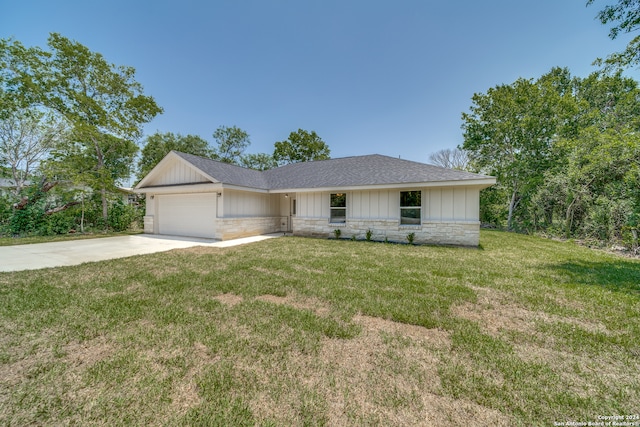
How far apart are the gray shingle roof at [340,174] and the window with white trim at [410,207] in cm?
82

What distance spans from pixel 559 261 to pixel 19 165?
2500cm

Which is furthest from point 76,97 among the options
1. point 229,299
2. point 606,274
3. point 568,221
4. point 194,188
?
point 568,221

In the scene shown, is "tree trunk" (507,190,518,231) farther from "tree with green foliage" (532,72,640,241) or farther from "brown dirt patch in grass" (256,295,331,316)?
"brown dirt patch in grass" (256,295,331,316)

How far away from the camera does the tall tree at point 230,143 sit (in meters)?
32.4

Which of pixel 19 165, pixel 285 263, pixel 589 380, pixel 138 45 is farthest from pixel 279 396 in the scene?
pixel 19 165

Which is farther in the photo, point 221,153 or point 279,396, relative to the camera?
point 221,153

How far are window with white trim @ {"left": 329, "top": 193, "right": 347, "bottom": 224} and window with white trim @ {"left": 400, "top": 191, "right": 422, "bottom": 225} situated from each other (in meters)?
2.74

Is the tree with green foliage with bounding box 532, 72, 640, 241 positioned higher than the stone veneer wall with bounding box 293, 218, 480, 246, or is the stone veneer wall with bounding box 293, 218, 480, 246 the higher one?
the tree with green foliage with bounding box 532, 72, 640, 241

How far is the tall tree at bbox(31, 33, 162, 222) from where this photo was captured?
13.4 metres

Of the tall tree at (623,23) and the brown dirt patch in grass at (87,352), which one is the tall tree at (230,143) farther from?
the tall tree at (623,23)

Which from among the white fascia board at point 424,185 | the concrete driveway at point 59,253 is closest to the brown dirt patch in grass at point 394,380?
the white fascia board at point 424,185

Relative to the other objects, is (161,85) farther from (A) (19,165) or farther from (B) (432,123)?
(B) (432,123)

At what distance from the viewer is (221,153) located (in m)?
32.8

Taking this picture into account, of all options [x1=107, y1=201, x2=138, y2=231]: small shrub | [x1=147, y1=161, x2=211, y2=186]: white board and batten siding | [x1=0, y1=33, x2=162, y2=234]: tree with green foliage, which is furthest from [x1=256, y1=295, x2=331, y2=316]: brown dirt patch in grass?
[x1=0, y1=33, x2=162, y2=234]: tree with green foliage
